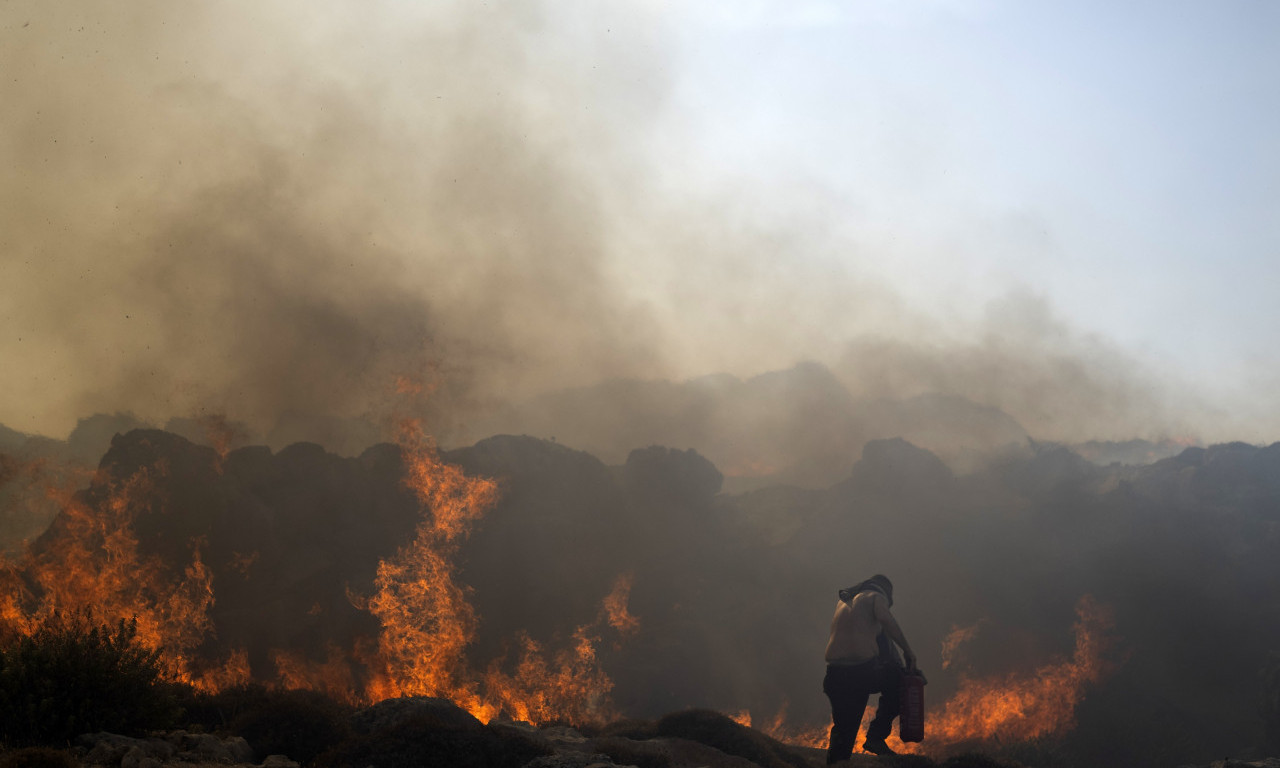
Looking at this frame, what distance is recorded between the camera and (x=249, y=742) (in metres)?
9.95

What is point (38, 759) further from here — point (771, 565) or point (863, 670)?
point (771, 565)

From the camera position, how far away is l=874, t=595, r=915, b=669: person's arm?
9.98 metres

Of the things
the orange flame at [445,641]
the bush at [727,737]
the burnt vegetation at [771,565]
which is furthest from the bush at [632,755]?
the burnt vegetation at [771,565]

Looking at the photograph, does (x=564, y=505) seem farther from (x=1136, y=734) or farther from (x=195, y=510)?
(x=1136, y=734)

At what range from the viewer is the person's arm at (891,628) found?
393 inches

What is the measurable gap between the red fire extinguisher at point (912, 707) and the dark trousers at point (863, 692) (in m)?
0.13

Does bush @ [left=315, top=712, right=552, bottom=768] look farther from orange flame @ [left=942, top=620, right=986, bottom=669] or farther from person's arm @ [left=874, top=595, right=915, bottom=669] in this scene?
orange flame @ [left=942, top=620, right=986, bottom=669]

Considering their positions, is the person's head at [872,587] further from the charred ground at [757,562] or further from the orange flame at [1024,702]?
the charred ground at [757,562]

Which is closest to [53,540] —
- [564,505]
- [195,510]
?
[195,510]

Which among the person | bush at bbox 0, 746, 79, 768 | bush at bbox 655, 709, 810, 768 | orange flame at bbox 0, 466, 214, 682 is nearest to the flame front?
orange flame at bbox 0, 466, 214, 682

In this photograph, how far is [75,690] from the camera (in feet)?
27.4

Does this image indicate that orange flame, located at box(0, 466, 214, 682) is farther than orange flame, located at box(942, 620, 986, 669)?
No

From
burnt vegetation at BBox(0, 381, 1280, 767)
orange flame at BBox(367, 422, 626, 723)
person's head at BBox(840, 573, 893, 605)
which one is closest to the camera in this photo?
person's head at BBox(840, 573, 893, 605)

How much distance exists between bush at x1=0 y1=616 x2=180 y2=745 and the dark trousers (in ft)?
27.9
